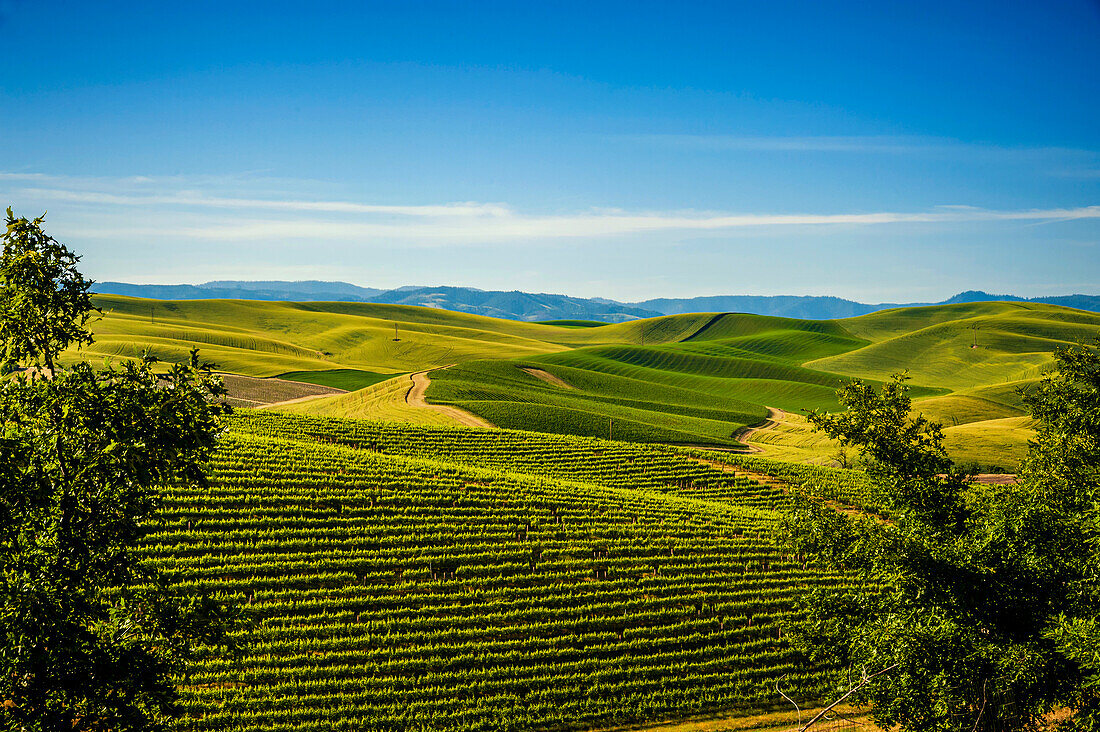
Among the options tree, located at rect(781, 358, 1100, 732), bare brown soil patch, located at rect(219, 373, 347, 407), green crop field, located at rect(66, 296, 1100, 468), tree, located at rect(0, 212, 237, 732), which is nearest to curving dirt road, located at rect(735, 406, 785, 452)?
green crop field, located at rect(66, 296, 1100, 468)

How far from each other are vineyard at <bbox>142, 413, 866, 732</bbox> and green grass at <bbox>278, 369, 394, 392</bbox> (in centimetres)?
7801

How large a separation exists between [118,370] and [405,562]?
21.7m

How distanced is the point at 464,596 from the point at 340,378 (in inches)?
4339

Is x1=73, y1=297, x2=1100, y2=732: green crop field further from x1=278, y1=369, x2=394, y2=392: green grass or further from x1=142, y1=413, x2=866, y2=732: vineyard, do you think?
x1=278, y1=369, x2=394, y2=392: green grass

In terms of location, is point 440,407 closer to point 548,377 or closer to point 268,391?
point 548,377

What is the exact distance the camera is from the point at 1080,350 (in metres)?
28.9

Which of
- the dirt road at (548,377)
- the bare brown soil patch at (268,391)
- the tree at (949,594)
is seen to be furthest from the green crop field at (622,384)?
Answer: the tree at (949,594)

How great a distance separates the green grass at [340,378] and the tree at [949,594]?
357 feet

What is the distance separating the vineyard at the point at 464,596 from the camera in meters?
23.2

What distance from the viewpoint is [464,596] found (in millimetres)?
29484

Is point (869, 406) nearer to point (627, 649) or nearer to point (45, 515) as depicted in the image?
point (627, 649)

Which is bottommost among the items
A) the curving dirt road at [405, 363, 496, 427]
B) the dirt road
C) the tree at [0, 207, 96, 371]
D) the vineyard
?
the vineyard

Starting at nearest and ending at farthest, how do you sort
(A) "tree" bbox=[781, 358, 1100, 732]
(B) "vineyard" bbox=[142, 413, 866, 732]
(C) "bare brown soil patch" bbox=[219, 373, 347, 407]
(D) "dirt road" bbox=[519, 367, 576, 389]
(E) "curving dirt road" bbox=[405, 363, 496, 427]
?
(A) "tree" bbox=[781, 358, 1100, 732]
(B) "vineyard" bbox=[142, 413, 866, 732]
(E) "curving dirt road" bbox=[405, 363, 496, 427]
(C) "bare brown soil patch" bbox=[219, 373, 347, 407]
(D) "dirt road" bbox=[519, 367, 576, 389]

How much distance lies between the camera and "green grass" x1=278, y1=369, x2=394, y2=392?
4867 inches
